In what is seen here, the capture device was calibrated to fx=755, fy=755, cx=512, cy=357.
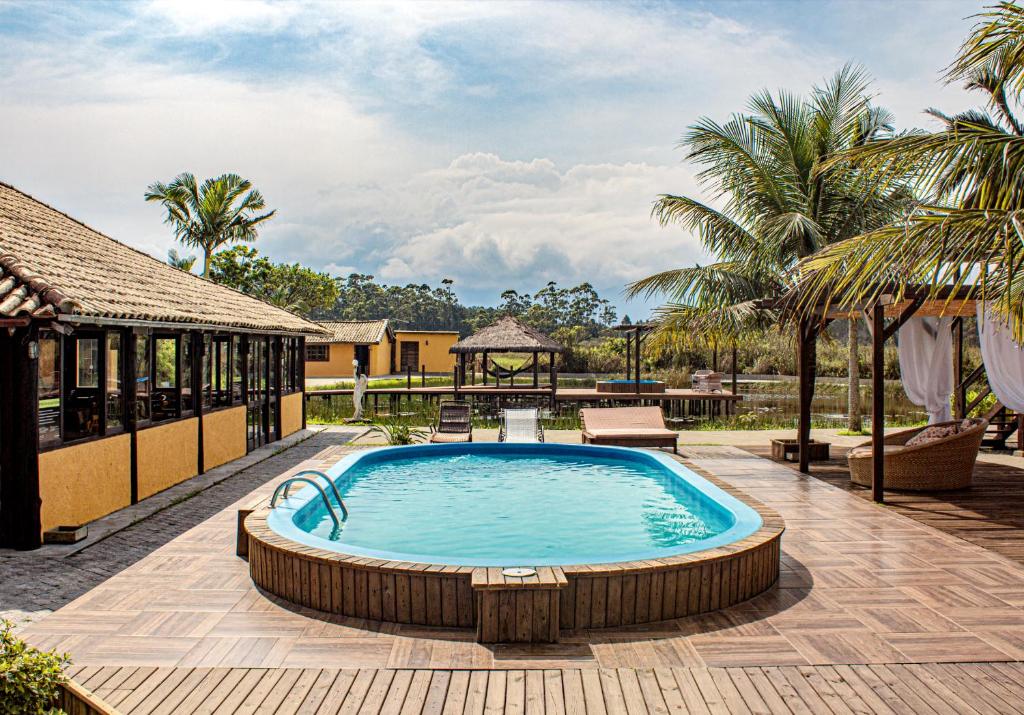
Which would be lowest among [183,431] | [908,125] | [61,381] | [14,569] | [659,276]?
[14,569]

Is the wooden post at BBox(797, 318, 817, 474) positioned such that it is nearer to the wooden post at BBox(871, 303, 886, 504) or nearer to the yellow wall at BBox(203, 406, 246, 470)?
the wooden post at BBox(871, 303, 886, 504)

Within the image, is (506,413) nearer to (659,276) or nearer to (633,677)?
(659,276)

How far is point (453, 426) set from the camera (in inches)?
507

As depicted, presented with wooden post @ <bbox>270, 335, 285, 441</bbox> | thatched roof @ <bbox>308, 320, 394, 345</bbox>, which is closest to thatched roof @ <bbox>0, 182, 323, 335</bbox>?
wooden post @ <bbox>270, 335, 285, 441</bbox>

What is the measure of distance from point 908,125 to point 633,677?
38.9 ft

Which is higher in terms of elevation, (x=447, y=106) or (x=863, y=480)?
(x=447, y=106)

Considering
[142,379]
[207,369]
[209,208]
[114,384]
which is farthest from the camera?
[209,208]

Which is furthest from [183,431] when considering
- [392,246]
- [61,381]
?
[392,246]

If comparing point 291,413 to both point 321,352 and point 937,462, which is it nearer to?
point 937,462

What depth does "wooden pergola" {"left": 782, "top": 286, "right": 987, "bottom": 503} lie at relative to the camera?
7988mm

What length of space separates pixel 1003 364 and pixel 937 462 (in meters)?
2.93

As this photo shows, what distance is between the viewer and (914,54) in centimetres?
976

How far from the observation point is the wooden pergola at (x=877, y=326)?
7988 millimetres

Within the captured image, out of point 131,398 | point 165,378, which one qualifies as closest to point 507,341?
point 165,378
